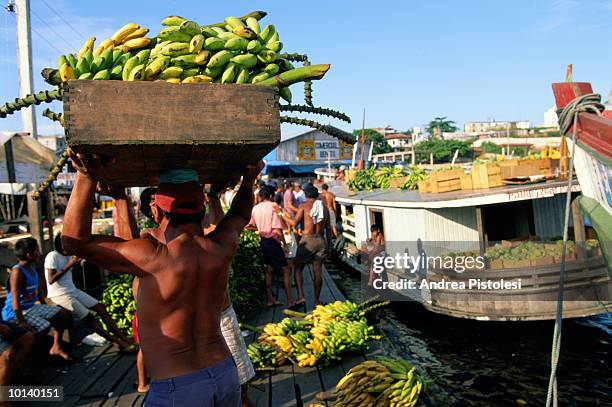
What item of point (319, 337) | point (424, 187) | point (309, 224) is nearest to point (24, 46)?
point (309, 224)

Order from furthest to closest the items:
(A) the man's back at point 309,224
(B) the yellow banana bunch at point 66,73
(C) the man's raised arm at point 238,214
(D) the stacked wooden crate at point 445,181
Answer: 1. (D) the stacked wooden crate at point 445,181
2. (A) the man's back at point 309,224
3. (C) the man's raised arm at point 238,214
4. (B) the yellow banana bunch at point 66,73

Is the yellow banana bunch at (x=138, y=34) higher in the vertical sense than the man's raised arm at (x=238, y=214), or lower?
higher

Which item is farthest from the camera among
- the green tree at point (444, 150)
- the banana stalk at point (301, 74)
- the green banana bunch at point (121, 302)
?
the green tree at point (444, 150)

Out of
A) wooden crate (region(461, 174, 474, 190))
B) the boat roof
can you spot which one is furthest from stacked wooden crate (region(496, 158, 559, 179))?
wooden crate (region(461, 174, 474, 190))

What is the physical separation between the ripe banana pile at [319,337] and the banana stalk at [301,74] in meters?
3.55

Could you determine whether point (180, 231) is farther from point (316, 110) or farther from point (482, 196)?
point (482, 196)

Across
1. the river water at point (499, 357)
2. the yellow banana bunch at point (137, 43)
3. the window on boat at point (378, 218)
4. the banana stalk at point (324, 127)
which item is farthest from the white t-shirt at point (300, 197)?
the yellow banana bunch at point (137, 43)

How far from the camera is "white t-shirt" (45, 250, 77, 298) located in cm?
566

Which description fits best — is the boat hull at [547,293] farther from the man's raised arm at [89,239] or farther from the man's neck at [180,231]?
the man's raised arm at [89,239]

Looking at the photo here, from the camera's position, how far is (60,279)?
5777 mm

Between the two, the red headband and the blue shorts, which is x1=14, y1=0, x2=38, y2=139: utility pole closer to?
the red headband

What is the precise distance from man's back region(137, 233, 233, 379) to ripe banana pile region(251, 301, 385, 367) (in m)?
2.99

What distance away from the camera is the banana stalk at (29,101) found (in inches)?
86.6

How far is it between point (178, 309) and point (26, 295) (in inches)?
146
